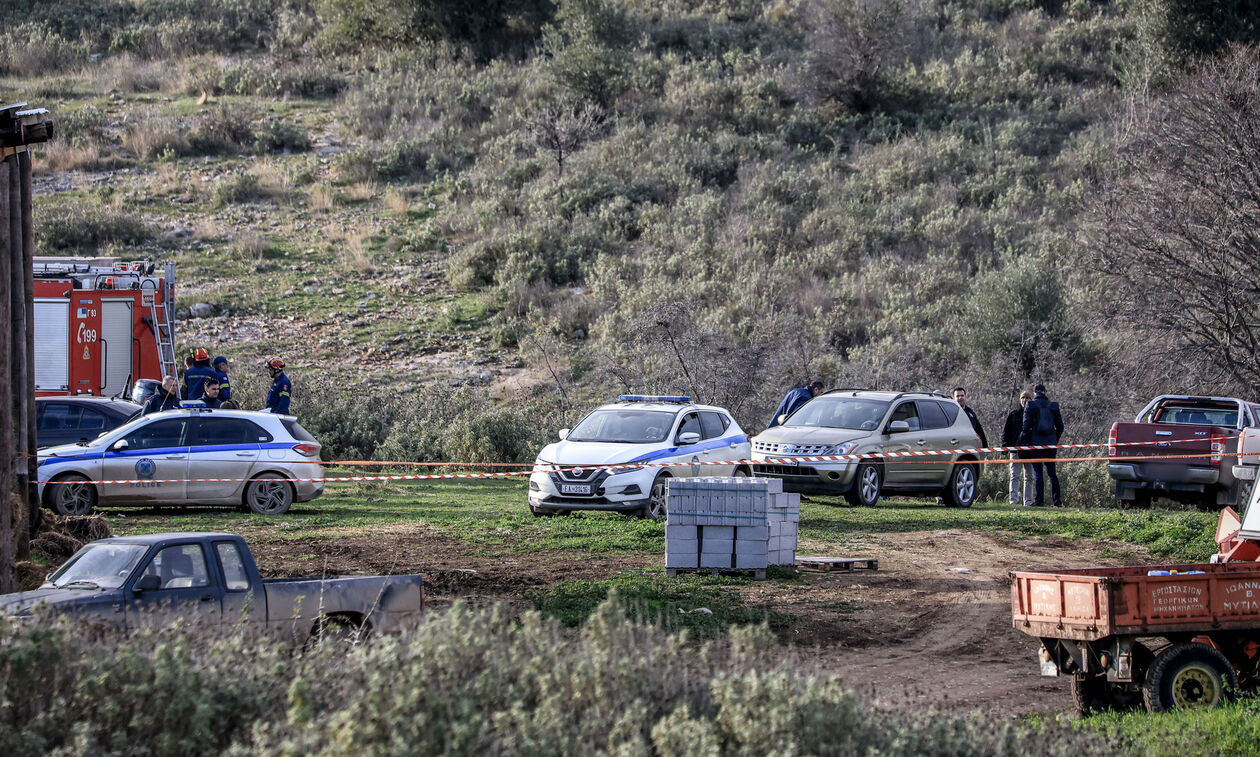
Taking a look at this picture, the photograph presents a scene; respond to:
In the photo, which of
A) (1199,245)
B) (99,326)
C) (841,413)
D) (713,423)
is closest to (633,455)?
(713,423)

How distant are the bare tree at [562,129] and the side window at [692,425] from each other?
23.7 metres

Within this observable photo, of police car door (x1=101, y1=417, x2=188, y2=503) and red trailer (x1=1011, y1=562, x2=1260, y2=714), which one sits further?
police car door (x1=101, y1=417, x2=188, y2=503)

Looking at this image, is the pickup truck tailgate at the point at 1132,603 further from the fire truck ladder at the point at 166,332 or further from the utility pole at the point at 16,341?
the fire truck ladder at the point at 166,332

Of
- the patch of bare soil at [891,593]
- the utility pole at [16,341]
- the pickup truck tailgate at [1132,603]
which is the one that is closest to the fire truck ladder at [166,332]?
the patch of bare soil at [891,593]

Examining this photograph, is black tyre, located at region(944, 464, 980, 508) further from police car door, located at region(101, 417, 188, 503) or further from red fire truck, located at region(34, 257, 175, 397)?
red fire truck, located at region(34, 257, 175, 397)

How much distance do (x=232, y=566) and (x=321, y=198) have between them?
31.4m

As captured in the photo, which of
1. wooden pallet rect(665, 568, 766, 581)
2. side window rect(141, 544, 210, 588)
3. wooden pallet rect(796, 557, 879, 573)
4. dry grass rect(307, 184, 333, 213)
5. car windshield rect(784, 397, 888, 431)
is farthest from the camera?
dry grass rect(307, 184, 333, 213)

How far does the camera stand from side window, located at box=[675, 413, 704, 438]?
57.5ft

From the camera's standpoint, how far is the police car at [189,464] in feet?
53.5

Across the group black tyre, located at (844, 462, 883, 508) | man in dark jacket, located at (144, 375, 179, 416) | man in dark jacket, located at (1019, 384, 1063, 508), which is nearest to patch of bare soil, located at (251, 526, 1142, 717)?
black tyre, located at (844, 462, 883, 508)

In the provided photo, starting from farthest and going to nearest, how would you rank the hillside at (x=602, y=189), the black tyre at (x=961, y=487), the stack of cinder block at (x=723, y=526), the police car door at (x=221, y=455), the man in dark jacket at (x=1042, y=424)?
the hillside at (x=602, y=189), the man in dark jacket at (x=1042, y=424), the black tyre at (x=961, y=487), the police car door at (x=221, y=455), the stack of cinder block at (x=723, y=526)

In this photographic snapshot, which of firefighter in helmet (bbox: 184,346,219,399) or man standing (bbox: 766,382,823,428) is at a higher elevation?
firefighter in helmet (bbox: 184,346,219,399)

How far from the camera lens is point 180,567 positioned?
27.3 feet

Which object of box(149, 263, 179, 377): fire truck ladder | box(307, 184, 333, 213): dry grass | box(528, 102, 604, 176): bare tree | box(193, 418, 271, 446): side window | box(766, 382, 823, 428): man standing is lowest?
box(193, 418, 271, 446): side window
